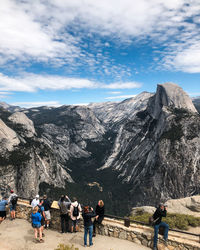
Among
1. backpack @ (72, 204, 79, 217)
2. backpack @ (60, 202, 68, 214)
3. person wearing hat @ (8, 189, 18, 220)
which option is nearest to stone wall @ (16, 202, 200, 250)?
backpack @ (60, 202, 68, 214)

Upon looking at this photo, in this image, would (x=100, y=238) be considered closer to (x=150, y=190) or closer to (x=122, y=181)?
(x=150, y=190)

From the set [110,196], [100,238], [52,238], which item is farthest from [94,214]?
[110,196]

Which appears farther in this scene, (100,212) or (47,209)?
(47,209)

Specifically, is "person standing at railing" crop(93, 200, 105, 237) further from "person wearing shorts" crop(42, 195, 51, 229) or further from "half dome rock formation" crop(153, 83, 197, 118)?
"half dome rock formation" crop(153, 83, 197, 118)

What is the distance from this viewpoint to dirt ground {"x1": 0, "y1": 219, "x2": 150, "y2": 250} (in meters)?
12.6

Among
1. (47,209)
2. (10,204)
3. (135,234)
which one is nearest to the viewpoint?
(135,234)

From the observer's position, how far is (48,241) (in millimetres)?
13375

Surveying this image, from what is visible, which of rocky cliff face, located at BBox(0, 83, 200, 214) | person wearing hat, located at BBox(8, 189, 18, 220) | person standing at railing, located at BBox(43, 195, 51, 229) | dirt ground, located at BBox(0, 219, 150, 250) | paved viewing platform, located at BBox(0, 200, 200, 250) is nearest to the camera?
paved viewing platform, located at BBox(0, 200, 200, 250)

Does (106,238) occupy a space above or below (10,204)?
below

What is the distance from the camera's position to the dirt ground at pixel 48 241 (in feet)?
41.3

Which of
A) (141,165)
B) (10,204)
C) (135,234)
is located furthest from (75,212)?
(141,165)

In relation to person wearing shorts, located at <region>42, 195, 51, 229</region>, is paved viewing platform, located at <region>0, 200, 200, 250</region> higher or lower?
lower

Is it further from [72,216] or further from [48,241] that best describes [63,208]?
[48,241]

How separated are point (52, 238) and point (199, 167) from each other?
116 meters
